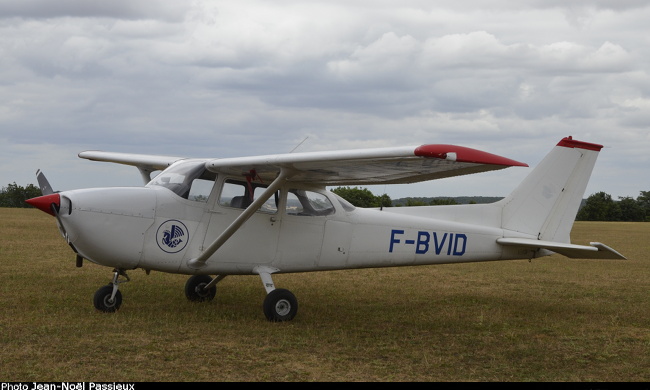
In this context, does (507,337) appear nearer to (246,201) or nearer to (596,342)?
(596,342)

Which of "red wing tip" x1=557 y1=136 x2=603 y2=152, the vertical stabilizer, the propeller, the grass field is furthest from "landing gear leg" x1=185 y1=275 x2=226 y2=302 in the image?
"red wing tip" x1=557 y1=136 x2=603 y2=152

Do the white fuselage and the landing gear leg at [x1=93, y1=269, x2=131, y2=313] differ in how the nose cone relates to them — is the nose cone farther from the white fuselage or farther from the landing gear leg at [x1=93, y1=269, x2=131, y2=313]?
the landing gear leg at [x1=93, y1=269, x2=131, y2=313]

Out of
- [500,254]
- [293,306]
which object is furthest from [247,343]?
[500,254]

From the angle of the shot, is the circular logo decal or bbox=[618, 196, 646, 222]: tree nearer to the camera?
the circular logo decal

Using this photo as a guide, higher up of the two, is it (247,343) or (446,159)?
(446,159)

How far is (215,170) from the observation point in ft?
30.1

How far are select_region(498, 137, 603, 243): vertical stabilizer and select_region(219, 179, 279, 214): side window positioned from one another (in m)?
4.01

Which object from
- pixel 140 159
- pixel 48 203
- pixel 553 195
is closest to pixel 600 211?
pixel 553 195

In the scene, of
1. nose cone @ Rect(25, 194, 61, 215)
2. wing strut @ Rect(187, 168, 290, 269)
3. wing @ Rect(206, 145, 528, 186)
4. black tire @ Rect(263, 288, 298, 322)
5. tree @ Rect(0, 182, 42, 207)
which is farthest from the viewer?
→ tree @ Rect(0, 182, 42, 207)

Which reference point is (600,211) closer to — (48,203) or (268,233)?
(268,233)

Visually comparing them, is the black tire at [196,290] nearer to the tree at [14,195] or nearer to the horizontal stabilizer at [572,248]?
the horizontal stabilizer at [572,248]

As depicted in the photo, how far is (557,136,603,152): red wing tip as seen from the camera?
1101 cm

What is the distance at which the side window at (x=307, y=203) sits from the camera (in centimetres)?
975

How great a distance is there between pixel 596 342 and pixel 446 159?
3377 mm
